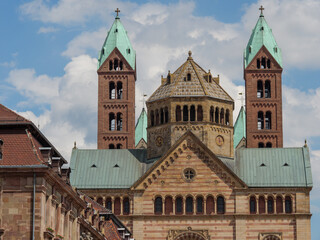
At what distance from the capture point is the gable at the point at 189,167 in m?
108

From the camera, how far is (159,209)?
354 ft

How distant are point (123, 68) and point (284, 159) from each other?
90.0 ft

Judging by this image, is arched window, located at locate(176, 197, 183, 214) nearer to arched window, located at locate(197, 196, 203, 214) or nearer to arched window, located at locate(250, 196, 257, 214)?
arched window, located at locate(197, 196, 203, 214)

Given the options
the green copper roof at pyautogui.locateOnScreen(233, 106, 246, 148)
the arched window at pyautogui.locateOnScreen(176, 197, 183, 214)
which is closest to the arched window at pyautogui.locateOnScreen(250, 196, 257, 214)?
the arched window at pyautogui.locateOnScreen(176, 197, 183, 214)

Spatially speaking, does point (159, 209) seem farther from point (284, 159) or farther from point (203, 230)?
point (284, 159)

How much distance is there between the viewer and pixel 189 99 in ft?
370

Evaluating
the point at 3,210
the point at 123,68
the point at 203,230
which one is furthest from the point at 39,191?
the point at 123,68

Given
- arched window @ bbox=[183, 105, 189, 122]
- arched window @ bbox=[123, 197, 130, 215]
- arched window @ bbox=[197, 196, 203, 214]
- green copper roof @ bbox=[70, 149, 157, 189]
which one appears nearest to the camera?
arched window @ bbox=[197, 196, 203, 214]

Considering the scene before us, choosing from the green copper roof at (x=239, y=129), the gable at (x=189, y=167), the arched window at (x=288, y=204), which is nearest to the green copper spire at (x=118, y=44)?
the green copper roof at (x=239, y=129)

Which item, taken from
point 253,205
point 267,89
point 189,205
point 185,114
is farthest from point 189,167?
point 267,89

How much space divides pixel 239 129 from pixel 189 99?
109 ft

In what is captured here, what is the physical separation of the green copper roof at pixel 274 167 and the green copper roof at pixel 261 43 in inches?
691

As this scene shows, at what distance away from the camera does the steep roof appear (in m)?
113

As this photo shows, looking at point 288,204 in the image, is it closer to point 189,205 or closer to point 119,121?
point 189,205
